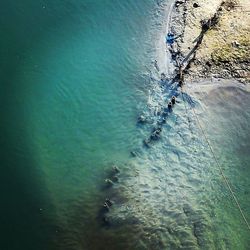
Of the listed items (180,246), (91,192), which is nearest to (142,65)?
(91,192)

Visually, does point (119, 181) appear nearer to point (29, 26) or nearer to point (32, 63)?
point (32, 63)

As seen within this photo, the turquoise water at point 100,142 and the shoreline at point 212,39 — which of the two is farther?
the shoreline at point 212,39

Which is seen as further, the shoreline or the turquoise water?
the shoreline

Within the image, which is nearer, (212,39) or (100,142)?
(100,142)

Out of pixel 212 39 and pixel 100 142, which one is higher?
pixel 100 142
